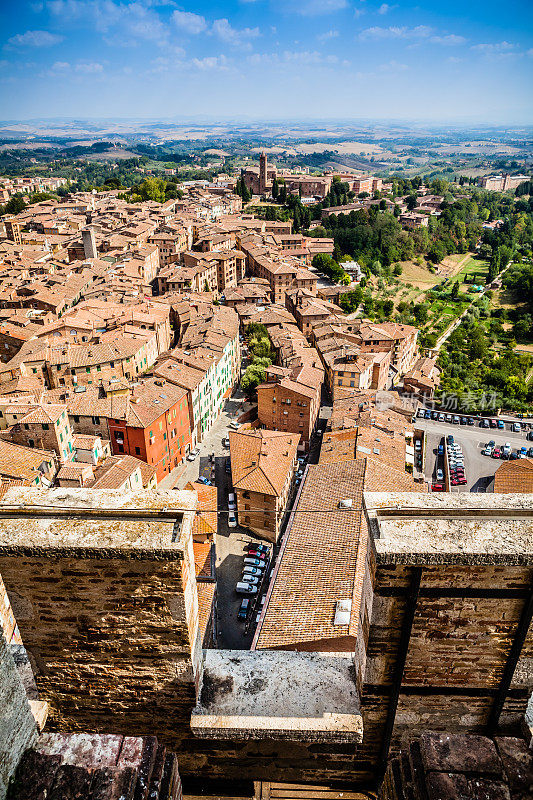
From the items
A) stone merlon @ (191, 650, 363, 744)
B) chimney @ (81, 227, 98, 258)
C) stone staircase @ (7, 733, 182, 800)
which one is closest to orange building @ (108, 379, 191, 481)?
stone merlon @ (191, 650, 363, 744)

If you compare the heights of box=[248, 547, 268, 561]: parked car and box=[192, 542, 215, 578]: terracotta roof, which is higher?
box=[192, 542, 215, 578]: terracotta roof

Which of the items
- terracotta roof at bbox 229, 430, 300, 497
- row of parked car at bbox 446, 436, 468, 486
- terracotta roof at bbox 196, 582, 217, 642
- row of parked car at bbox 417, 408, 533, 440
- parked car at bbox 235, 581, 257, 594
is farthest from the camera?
row of parked car at bbox 417, 408, 533, 440

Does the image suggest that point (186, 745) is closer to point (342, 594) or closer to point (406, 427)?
point (342, 594)

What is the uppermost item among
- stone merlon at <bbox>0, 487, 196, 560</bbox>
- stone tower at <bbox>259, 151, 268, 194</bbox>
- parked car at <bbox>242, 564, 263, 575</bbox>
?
stone merlon at <bbox>0, 487, 196, 560</bbox>

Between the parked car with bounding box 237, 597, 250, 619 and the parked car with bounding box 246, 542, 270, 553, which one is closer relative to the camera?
the parked car with bounding box 237, 597, 250, 619

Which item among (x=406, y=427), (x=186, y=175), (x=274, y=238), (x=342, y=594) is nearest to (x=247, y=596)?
(x=342, y=594)

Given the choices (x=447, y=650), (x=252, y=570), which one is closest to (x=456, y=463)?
(x=252, y=570)

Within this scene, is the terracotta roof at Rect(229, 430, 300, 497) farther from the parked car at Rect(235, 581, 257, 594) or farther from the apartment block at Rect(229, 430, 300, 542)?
the parked car at Rect(235, 581, 257, 594)

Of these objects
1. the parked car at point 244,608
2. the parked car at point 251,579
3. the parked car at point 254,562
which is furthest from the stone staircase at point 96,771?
the parked car at point 254,562
